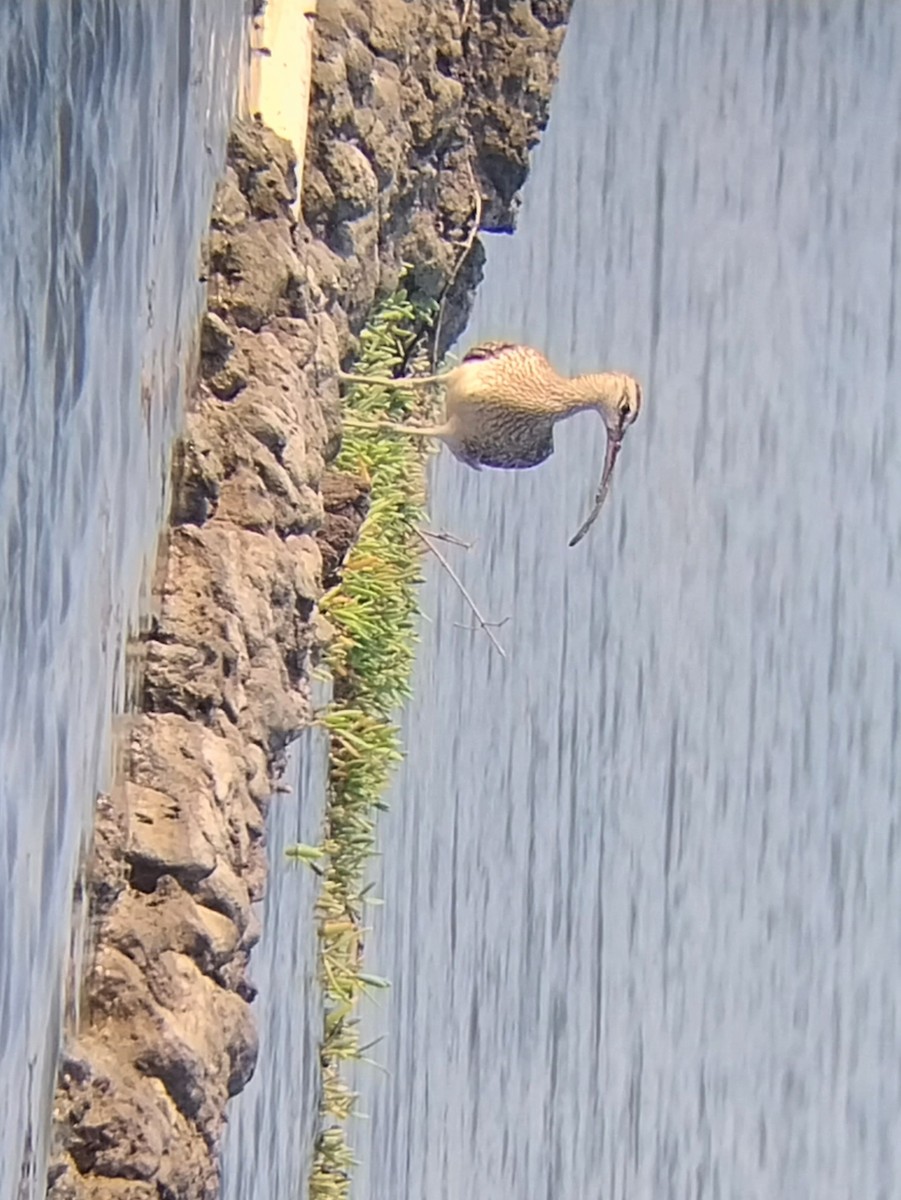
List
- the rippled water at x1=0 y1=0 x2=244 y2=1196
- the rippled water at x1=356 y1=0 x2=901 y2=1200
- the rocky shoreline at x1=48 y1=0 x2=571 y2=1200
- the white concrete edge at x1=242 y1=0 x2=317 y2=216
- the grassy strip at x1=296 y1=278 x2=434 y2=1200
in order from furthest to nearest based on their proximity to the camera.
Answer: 1. the rippled water at x1=356 y1=0 x2=901 y2=1200
2. the grassy strip at x1=296 y1=278 x2=434 y2=1200
3. the white concrete edge at x1=242 y1=0 x2=317 y2=216
4. the rocky shoreline at x1=48 y1=0 x2=571 y2=1200
5. the rippled water at x1=0 y1=0 x2=244 y2=1196

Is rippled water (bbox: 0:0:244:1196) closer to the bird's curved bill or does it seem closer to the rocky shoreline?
the rocky shoreline

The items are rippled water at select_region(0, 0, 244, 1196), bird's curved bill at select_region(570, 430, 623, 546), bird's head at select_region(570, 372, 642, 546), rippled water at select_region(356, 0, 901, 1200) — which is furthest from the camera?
rippled water at select_region(356, 0, 901, 1200)

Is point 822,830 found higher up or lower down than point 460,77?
lower down

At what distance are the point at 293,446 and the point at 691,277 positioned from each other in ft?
12.2

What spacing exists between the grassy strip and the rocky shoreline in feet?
1.31

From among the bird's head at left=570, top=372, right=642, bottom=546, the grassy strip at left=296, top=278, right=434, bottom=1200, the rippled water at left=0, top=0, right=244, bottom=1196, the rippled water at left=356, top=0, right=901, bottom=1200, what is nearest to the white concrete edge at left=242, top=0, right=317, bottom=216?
the rippled water at left=0, top=0, right=244, bottom=1196

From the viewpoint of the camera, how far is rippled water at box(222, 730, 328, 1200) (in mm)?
2520

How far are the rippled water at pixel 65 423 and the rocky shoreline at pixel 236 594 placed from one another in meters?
0.12

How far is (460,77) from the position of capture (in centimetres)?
340

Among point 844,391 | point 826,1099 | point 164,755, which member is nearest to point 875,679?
point 844,391

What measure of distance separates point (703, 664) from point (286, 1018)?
3162 mm

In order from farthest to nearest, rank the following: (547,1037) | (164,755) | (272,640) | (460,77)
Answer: (547,1037) → (460,77) → (272,640) → (164,755)

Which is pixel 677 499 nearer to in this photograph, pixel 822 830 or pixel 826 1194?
pixel 822 830

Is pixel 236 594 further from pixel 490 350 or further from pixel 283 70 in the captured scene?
pixel 490 350
